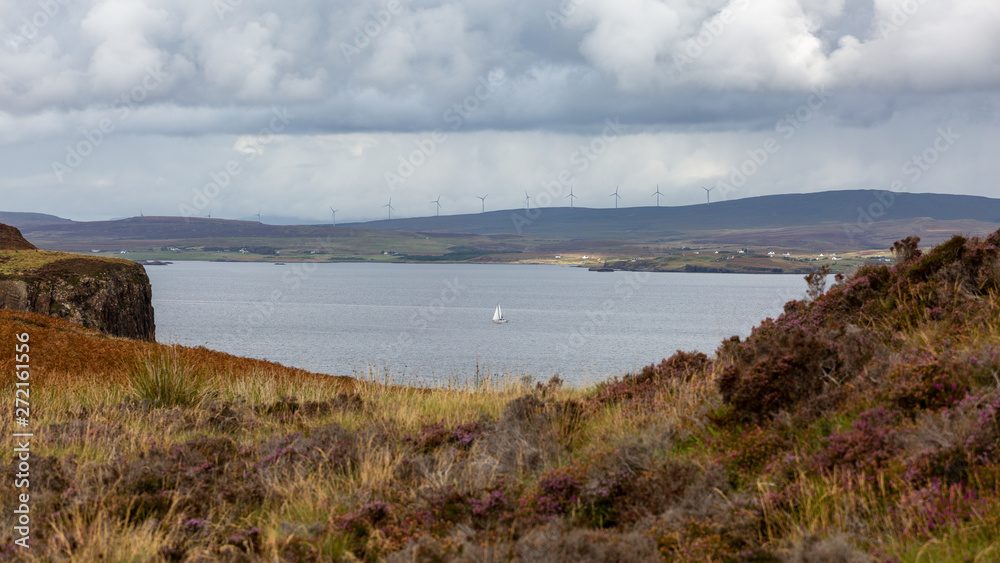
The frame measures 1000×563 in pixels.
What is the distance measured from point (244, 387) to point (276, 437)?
510cm

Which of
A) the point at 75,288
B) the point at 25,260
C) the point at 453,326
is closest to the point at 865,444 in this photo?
the point at 75,288

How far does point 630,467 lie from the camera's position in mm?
7434

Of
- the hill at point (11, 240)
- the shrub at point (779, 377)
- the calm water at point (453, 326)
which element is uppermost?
the hill at point (11, 240)

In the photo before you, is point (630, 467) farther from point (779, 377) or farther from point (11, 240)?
point (11, 240)

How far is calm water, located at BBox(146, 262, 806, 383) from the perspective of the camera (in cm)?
6456

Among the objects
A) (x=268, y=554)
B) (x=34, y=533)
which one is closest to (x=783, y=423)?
(x=268, y=554)

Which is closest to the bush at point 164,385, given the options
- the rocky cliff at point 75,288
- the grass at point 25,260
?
the rocky cliff at point 75,288

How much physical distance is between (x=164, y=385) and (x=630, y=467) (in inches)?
363

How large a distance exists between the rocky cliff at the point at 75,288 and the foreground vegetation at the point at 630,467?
20.9 metres

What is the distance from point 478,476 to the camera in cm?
750

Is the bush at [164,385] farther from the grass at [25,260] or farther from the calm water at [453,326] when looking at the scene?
the grass at [25,260]

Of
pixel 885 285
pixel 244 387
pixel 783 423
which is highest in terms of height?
pixel 885 285

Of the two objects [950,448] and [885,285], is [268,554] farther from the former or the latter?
[885,285]

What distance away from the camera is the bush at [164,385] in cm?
1307
